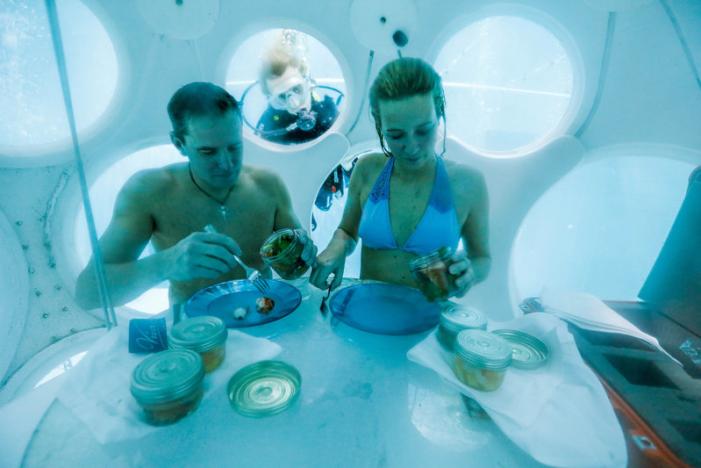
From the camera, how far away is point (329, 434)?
61 cm

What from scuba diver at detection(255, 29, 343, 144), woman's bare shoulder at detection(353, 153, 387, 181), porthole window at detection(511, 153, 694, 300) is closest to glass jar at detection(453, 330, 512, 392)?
woman's bare shoulder at detection(353, 153, 387, 181)

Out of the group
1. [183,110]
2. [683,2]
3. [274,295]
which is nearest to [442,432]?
[274,295]

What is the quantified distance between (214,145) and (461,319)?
100 cm

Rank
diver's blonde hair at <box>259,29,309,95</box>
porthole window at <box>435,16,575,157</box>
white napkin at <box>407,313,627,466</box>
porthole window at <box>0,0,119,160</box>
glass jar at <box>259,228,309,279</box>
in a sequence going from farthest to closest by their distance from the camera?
diver's blonde hair at <box>259,29,309,95</box> < porthole window at <box>435,16,575,157</box> < porthole window at <box>0,0,119,160</box> < glass jar at <box>259,228,309,279</box> < white napkin at <box>407,313,627,466</box>

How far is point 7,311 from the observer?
207cm

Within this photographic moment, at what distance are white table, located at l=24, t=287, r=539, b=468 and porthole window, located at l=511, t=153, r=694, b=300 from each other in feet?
8.11

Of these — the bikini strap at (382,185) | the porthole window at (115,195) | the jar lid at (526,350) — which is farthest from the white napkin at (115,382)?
the porthole window at (115,195)

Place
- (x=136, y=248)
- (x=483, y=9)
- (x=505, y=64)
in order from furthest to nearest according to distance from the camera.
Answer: (x=505, y=64), (x=483, y=9), (x=136, y=248)

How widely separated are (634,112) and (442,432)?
7.75ft

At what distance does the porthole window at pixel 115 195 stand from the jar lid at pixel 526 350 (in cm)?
159

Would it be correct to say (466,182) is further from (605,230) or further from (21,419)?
(605,230)

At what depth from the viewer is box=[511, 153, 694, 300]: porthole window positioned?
10.2ft

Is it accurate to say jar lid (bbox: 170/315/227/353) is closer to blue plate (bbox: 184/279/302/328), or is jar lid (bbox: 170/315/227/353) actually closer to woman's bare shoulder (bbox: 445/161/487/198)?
blue plate (bbox: 184/279/302/328)

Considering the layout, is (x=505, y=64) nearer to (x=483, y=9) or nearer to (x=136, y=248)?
(x=483, y=9)
